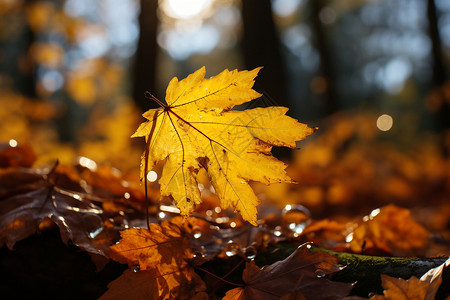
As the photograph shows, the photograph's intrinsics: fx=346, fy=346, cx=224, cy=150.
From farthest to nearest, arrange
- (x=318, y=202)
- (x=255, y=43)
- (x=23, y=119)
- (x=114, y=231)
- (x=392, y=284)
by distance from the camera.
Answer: (x=23, y=119)
(x=255, y=43)
(x=318, y=202)
(x=114, y=231)
(x=392, y=284)

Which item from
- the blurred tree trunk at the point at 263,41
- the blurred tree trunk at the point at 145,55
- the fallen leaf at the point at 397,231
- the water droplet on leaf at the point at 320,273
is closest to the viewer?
the water droplet on leaf at the point at 320,273

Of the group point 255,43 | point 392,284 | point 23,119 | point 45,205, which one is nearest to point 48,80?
point 23,119

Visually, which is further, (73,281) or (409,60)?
(409,60)

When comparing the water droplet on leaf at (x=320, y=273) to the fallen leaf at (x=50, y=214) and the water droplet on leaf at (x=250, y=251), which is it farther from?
the fallen leaf at (x=50, y=214)

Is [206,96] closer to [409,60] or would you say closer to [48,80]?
[48,80]

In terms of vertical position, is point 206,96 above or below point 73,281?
above

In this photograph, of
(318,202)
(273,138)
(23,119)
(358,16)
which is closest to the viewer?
(273,138)

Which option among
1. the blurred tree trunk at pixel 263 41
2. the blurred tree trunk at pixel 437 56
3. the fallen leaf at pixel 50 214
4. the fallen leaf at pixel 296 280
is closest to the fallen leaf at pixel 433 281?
the fallen leaf at pixel 296 280
